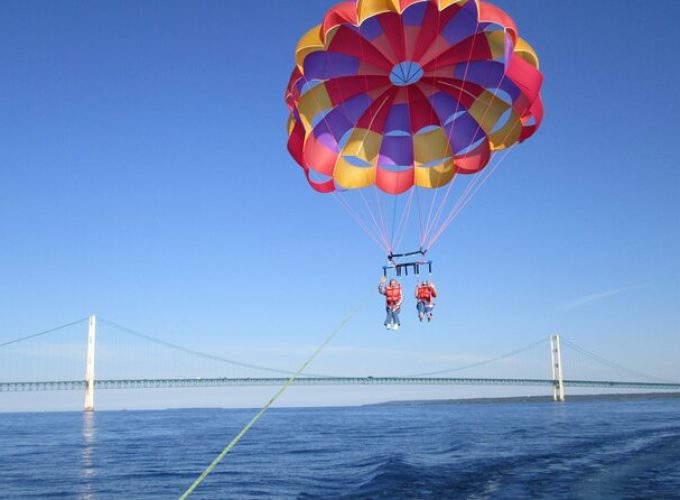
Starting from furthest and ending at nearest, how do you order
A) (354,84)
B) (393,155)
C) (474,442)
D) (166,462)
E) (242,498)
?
(474,442) → (166,462) → (393,155) → (354,84) → (242,498)

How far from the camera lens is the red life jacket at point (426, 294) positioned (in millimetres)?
15672

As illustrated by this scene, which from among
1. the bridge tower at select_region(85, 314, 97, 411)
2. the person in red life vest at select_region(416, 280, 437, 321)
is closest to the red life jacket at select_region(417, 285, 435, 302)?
the person in red life vest at select_region(416, 280, 437, 321)

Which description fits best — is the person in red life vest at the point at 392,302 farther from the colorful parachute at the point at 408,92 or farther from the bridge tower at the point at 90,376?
the bridge tower at the point at 90,376

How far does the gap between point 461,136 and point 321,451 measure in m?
13.0

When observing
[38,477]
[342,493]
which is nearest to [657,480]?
[342,493]

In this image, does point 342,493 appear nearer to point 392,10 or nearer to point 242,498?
point 242,498

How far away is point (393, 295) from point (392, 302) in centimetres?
18

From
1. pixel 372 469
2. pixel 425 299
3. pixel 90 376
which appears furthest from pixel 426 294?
pixel 90 376

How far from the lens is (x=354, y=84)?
1748 cm

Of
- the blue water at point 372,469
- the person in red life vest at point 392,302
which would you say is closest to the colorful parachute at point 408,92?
the person in red life vest at point 392,302

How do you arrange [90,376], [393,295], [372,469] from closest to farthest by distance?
[393,295]
[372,469]
[90,376]

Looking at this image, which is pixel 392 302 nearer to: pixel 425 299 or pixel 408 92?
pixel 425 299

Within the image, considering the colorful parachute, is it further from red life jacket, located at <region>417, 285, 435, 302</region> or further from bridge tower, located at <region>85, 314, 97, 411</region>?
bridge tower, located at <region>85, 314, 97, 411</region>

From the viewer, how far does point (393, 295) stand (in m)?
15.7
